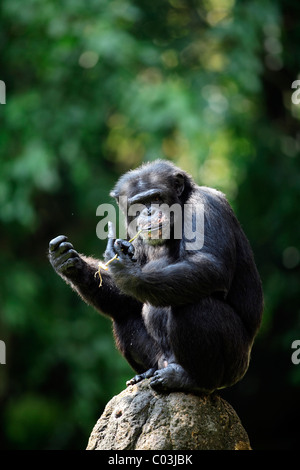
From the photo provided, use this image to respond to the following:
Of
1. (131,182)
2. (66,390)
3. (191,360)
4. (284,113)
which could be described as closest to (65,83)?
(284,113)

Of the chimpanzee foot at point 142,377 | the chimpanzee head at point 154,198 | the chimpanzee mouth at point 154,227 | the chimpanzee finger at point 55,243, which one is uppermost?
the chimpanzee head at point 154,198

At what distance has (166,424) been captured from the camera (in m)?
5.51

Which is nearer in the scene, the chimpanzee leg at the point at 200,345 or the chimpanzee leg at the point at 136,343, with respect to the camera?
the chimpanzee leg at the point at 200,345

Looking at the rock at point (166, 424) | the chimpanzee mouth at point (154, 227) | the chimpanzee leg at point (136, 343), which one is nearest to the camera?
the rock at point (166, 424)

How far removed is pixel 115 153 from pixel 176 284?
9447mm

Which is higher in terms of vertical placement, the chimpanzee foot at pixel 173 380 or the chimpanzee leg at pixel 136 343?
the chimpanzee leg at pixel 136 343

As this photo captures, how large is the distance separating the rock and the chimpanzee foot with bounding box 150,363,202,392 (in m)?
0.06

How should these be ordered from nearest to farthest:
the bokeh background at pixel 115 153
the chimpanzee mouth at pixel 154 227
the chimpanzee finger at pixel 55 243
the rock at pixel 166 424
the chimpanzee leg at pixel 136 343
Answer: the rock at pixel 166 424
the chimpanzee mouth at pixel 154 227
the chimpanzee finger at pixel 55 243
the chimpanzee leg at pixel 136 343
the bokeh background at pixel 115 153

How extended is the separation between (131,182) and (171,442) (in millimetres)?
2160

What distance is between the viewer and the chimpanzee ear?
6246mm

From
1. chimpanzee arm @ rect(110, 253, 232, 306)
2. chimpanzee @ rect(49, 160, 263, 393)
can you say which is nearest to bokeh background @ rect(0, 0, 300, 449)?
chimpanzee @ rect(49, 160, 263, 393)

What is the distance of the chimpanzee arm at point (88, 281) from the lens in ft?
20.2

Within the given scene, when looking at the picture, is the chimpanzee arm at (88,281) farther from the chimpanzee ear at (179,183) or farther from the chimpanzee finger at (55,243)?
the chimpanzee ear at (179,183)

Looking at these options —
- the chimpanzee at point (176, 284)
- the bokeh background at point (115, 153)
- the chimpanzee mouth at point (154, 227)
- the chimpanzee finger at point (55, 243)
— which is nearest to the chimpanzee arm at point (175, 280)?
the chimpanzee at point (176, 284)
